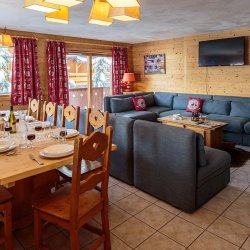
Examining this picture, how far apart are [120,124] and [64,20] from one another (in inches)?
49.1

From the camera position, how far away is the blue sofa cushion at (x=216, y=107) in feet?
16.7

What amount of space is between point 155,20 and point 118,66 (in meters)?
2.72

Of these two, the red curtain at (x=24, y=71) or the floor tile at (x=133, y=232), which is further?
the red curtain at (x=24, y=71)

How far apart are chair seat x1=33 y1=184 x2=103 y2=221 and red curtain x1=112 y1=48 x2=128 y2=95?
207 inches

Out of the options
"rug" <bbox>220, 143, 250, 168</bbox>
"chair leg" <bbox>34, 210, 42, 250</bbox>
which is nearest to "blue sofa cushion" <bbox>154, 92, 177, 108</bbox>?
"rug" <bbox>220, 143, 250, 168</bbox>

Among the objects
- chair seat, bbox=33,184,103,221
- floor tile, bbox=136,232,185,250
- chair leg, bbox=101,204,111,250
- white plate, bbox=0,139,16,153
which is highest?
white plate, bbox=0,139,16,153

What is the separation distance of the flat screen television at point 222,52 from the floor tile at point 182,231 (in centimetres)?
404

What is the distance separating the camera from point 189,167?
223 cm

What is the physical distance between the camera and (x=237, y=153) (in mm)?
3926

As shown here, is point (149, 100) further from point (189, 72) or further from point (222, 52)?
point (222, 52)

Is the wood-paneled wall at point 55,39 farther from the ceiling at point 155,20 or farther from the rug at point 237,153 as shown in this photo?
the rug at point 237,153

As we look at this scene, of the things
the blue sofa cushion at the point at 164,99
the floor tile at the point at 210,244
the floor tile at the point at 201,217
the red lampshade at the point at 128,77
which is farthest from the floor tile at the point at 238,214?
the red lampshade at the point at 128,77

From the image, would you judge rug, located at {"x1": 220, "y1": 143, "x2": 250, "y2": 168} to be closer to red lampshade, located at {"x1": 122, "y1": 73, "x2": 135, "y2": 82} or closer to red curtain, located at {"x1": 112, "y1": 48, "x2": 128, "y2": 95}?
red lampshade, located at {"x1": 122, "y1": 73, "x2": 135, "y2": 82}

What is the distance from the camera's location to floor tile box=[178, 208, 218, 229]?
217cm
